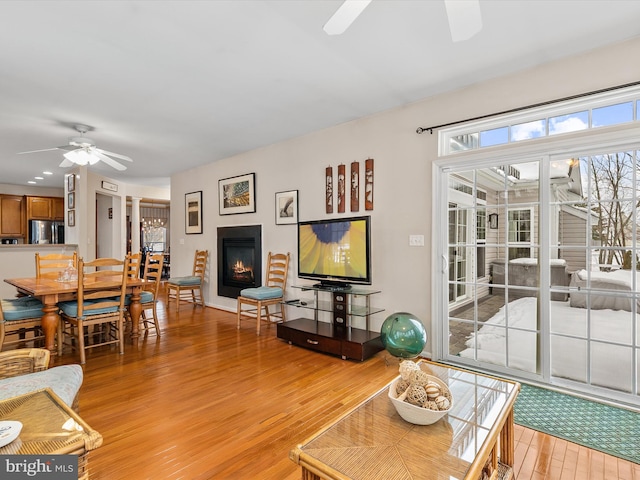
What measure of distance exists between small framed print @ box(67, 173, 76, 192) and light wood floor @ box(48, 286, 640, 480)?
4146mm

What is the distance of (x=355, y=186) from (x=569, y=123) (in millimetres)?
2023

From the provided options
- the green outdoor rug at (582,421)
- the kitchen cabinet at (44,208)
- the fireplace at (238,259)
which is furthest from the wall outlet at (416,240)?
the kitchen cabinet at (44,208)

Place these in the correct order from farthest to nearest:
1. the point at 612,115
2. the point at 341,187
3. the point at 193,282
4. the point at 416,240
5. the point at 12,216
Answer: the point at 12,216 < the point at 193,282 < the point at 341,187 < the point at 416,240 < the point at 612,115

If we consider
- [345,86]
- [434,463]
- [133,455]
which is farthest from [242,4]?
[133,455]

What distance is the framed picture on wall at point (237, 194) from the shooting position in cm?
527

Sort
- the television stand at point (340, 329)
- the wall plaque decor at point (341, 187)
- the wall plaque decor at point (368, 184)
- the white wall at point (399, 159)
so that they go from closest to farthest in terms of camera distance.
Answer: the white wall at point (399, 159), the television stand at point (340, 329), the wall plaque decor at point (368, 184), the wall plaque decor at point (341, 187)

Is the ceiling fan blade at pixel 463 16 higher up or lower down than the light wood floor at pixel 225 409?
higher up

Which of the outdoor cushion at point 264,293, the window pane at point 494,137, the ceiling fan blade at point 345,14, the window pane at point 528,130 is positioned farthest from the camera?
the outdoor cushion at point 264,293

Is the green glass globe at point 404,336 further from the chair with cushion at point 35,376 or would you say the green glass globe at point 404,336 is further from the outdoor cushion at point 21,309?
the outdoor cushion at point 21,309

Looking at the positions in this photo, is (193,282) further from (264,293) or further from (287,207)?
(287,207)

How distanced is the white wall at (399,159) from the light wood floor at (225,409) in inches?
37.7

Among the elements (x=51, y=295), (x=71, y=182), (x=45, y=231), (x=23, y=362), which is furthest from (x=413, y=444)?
(x=45, y=231)

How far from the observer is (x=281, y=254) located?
4.82 metres

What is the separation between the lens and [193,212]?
6.48m
